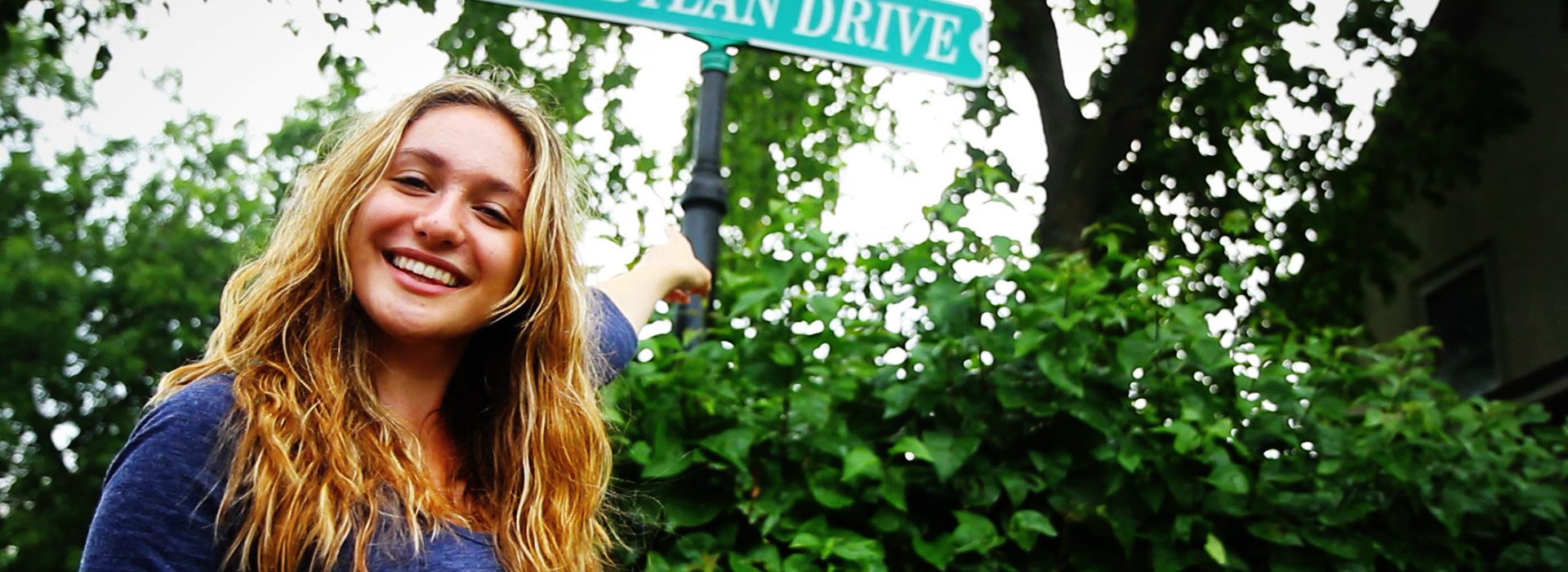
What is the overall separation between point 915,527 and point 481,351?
4.20 feet

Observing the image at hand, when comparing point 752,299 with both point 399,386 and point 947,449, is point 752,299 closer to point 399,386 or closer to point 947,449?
point 947,449

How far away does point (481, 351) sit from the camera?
6.07 ft

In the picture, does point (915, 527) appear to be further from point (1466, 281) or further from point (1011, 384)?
point (1466, 281)

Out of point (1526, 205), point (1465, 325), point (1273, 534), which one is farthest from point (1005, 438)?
point (1465, 325)

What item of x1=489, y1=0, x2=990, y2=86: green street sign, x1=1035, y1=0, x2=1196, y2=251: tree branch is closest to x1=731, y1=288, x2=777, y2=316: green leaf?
x1=489, y1=0, x2=990, y2=86: green street sign

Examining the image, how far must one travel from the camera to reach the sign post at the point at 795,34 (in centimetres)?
337

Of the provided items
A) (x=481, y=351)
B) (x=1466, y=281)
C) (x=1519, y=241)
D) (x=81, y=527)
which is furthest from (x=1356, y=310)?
(x=81, y=527)

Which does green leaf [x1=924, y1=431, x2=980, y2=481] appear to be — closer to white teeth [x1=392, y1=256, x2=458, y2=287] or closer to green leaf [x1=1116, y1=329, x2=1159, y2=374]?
green leaf [x1=1116, y1=329, x2=1159, y2=374]

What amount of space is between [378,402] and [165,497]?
0.31 meters

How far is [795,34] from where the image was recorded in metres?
3.45

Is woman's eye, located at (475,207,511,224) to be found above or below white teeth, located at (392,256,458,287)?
above

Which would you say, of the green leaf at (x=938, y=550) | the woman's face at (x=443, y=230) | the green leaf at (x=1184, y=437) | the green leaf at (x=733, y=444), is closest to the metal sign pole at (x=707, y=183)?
the green leaf at (x=733, y=444)

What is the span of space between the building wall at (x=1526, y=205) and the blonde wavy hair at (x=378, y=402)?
34.6 ft

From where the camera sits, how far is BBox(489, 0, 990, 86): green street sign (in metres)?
3.36
